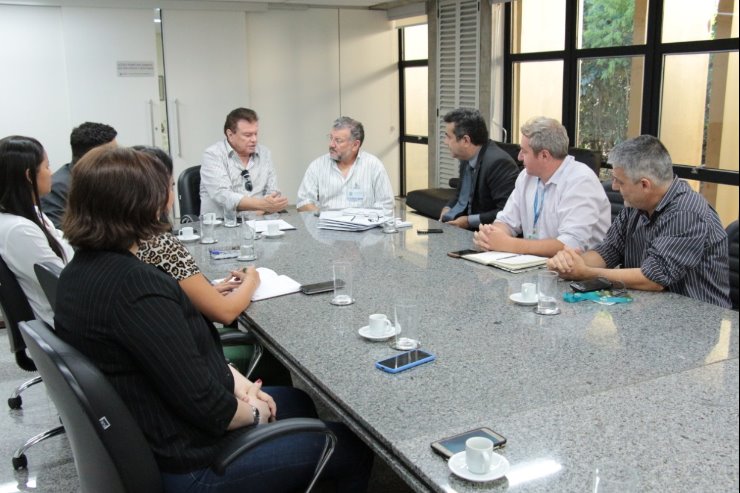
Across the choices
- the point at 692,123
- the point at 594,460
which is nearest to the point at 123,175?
the point at 594,460

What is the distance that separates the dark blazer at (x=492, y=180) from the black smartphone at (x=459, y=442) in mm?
2757

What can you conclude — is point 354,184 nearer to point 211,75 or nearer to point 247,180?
point 247,180

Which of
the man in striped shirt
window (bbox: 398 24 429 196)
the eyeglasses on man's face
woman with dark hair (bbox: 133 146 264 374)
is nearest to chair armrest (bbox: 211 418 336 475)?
woman with dark hair (bbox: 133 146 264 374)

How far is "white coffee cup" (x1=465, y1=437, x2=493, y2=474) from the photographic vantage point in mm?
1206

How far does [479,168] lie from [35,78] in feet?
13.6

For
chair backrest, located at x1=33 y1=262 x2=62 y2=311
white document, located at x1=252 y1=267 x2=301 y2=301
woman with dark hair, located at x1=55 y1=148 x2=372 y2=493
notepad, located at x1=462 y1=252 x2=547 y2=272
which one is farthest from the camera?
notepad, located at x1=462 y1=252 x2=547 y2=272

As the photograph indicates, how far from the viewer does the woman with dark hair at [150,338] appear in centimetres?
147

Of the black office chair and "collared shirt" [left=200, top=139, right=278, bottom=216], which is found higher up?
"collared shirt" [left=200, top=139, right=278, bottom=216]

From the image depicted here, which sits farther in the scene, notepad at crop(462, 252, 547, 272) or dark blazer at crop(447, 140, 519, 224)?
dark blazer at crop(447, 140, 519, 224)

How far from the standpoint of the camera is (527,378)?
167cm

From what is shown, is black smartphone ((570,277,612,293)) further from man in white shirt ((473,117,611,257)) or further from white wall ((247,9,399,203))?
white wall ((247,9,399,203))

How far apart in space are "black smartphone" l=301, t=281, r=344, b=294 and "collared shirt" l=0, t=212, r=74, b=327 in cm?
94

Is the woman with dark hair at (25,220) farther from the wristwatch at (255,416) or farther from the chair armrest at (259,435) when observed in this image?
the chair armrest at (259,435)

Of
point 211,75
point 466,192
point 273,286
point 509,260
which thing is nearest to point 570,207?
point 509,260
